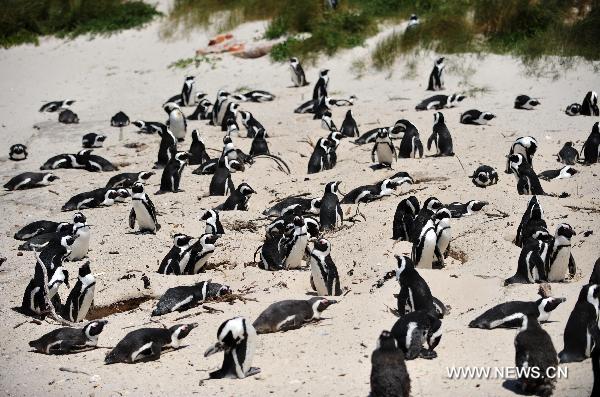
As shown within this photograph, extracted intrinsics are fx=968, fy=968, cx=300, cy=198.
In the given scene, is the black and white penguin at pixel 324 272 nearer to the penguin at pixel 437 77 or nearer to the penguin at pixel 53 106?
the penguin at pixel 437 77

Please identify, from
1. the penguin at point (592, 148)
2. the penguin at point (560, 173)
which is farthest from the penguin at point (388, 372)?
the penguin at point (592, 148)

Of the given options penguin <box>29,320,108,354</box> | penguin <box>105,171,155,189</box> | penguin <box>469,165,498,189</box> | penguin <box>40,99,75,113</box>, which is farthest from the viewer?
penguin <box>40,99,75,113</box>

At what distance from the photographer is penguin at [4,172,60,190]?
1390 cm

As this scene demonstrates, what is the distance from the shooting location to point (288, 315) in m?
8.05

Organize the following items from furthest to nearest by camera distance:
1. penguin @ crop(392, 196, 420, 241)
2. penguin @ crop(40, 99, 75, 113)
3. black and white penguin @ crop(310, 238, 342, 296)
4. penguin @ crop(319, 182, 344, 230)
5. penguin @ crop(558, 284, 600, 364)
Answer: penguin @ crop(40, 99, 75, 113)
penguin @ crop(319, 182, 344, 230)
penguin @ crop(392, 196, 420, 241)
black and white penguin @ crop(310, 238, 342, 296)
penguin @ crop(558, 284, 600, 364)

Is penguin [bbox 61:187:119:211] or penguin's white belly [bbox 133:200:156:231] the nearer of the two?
penguin's white belly [bbox 133:200:156:231]

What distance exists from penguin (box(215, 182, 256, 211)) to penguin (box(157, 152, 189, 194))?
1.30 m

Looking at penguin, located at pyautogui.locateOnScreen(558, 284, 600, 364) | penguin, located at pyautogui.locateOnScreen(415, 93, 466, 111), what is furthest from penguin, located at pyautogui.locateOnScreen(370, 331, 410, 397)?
penguin, located at pyautogui.locateOnScreen(415, 93, 466, 111)

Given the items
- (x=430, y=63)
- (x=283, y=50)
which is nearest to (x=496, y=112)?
(x=430, y=63)

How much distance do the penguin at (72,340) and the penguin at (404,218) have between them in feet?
11.6

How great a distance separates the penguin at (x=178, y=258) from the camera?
973 cm

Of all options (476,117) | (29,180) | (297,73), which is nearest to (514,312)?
(476,117)

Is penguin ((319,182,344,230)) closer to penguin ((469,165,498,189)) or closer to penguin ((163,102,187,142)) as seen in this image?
penguin ((469,165,498,189))

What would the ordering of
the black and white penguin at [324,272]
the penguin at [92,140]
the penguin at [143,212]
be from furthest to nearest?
the penguin at [92,140], the penguin at [143,212], the black and white penguin at [324,272]
